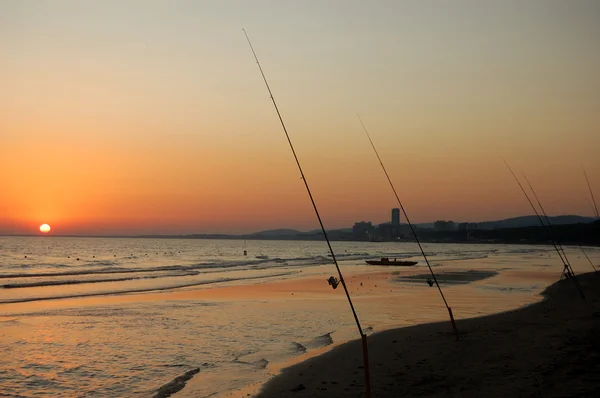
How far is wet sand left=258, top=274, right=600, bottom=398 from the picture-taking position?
28.2 feet

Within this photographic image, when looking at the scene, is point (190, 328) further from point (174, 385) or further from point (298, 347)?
point (174, 385)

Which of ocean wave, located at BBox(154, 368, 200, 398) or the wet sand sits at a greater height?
ocean wave, located at BBox(154, 368, 200, 398)

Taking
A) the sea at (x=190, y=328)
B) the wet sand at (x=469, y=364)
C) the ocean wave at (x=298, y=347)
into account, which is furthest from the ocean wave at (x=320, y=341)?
the wet sand at (x=469, y=364)

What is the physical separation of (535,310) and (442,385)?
12.3 metres

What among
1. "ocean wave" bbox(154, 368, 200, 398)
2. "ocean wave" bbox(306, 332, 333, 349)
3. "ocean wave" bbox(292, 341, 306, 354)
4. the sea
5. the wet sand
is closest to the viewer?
the wet sand

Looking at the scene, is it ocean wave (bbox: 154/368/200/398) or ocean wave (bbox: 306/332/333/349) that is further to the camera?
ocean wave (bbox: 306/332/333/349)

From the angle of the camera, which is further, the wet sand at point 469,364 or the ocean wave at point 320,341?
the ocean wave at point 320,341

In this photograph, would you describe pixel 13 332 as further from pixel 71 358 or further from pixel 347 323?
pixel 347 323

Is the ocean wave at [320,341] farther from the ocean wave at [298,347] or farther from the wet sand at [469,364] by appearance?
the wet sand at [469,364]

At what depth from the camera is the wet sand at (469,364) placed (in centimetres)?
860

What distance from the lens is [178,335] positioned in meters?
17.3

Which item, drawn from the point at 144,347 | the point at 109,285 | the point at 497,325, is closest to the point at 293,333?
the point at 144,347

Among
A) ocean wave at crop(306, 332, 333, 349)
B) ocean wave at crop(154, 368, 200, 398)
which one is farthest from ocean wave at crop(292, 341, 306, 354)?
ocean wave at crop(154, 368, 200, 398)

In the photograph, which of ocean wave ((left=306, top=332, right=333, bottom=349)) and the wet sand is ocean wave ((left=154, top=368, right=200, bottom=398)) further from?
ocean wave ((left=306, top=332, right=333, bottom=349))
